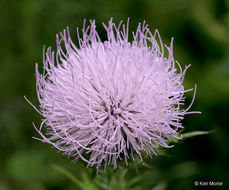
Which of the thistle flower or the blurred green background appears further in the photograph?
the blurred green background

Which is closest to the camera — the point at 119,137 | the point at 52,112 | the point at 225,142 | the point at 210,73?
the point at 119,137

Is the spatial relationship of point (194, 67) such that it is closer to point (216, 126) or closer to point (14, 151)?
point (216, 126)

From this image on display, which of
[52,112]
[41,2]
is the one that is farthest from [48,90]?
[41,2]

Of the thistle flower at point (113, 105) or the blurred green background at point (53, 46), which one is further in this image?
the blurred green background at point (53, 46)

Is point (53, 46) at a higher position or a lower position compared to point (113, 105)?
higher

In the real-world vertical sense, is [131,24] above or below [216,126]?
above

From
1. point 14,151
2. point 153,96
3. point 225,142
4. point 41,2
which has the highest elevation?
point 41,2

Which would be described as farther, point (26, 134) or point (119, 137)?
point (26, 134)

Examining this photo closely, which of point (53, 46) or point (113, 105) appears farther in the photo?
point (53, 46)
